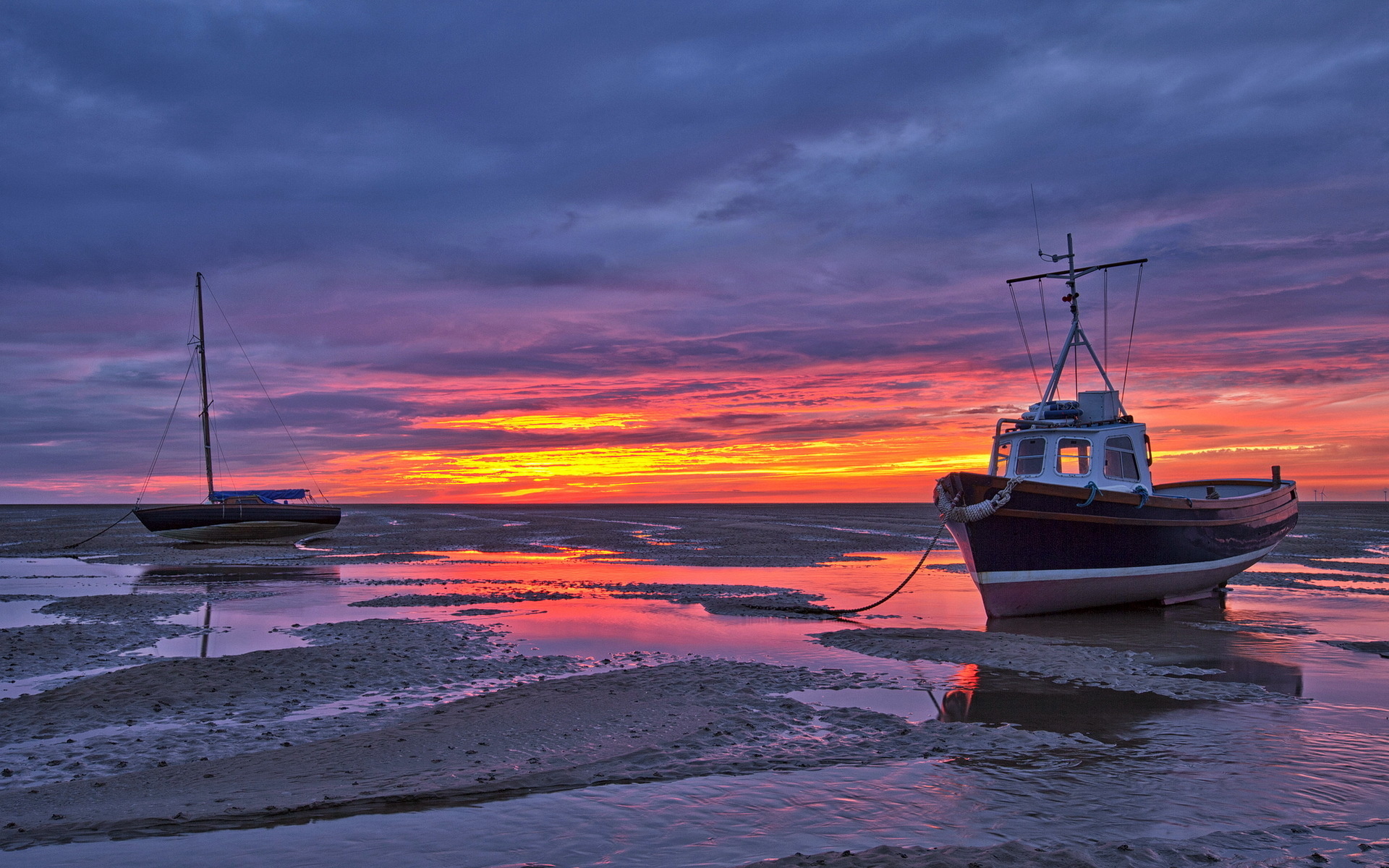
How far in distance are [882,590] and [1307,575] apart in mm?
16611

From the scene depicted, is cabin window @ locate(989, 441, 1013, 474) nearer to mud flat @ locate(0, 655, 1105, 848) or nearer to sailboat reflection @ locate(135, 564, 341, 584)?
mud flat @ locate(0, 655, 1105, 848)

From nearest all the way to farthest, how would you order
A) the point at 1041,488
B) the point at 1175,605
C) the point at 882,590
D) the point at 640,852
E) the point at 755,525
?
the point at 640,852 → the point at 1041,488 → the point at 1175,605 → the point at 882,590 → the point at 755,525

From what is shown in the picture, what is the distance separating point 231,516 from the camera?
47.0 metres

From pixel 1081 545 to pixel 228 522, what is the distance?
145ft

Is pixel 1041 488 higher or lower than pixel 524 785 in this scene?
higher

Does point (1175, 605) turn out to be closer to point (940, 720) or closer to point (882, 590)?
point (882, 590)

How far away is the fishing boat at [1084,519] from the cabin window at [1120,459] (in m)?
0.04

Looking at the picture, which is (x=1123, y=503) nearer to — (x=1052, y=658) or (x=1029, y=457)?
(x=1029, y=457)

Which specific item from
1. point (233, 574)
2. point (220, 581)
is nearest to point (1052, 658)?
point (220, 581)

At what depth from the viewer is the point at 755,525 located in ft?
244

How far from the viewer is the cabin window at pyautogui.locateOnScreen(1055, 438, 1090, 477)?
22156 mm

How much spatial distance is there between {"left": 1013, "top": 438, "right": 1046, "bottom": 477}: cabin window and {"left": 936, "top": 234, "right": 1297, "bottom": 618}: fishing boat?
0.02 meters

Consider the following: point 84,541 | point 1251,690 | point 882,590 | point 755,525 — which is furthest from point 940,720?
point 755,525

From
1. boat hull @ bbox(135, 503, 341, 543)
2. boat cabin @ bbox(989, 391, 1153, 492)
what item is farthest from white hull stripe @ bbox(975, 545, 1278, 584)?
boat hull @ bbox(135, 503, 341, 543)
